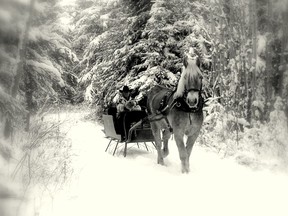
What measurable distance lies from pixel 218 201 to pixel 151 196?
572mm

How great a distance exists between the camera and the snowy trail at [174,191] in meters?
1.99

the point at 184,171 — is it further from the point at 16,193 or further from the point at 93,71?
the point at 93,71

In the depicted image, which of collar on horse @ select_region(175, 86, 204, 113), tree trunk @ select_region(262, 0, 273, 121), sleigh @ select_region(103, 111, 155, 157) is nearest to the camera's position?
tree trunk @ select_region(262, 0, 273, 121)

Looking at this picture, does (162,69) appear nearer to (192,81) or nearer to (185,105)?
(185,105)

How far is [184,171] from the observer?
3494 millimetres

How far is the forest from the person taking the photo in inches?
29.4

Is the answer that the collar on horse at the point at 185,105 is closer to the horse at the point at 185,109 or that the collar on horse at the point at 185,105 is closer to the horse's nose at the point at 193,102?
the horse at the point at 185,109

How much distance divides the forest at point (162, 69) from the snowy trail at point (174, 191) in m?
0.17

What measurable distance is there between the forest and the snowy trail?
0.55 ft

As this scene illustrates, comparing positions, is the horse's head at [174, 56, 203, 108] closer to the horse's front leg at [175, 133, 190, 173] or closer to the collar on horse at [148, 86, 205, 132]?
the collar on horse at [148, 86, 205, 132]

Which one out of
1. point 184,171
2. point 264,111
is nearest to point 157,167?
point 184,171

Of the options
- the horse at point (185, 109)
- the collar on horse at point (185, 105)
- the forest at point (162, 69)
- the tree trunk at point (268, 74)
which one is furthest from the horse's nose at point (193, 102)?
the tree trunk at point (268, 74)

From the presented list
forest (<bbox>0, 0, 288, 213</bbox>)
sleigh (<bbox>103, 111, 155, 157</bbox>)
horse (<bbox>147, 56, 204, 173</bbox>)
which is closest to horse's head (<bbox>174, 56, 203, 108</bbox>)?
horse (<bbox>147, 56, 204, 173</bbox>)

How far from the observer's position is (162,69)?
279 inches
